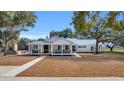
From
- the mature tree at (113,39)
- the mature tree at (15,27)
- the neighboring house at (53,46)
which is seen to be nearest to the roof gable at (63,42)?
the neighboring house at (53,46)

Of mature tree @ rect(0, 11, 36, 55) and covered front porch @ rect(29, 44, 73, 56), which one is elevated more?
mature tree @ rect(0, 11, 36, 55)

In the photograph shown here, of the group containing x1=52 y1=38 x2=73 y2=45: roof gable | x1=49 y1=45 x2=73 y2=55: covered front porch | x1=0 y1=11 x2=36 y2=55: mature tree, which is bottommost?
x1=49 y1=45 x2=73 y2=55: covered front porch

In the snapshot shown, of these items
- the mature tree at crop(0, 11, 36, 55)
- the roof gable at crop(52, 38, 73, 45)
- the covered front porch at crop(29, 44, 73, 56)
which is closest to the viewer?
the mature tree at crop(0, 11, 36, 55)

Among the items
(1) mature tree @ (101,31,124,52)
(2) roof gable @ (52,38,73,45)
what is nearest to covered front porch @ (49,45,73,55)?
(2) roof gable @ (52,38,73,45)

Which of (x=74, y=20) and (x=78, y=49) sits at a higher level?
(x=74, y=20)

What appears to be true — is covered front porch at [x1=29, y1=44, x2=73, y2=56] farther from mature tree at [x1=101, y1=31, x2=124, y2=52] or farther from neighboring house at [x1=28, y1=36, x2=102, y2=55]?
mature tree at [x1=101, y1=31, x2=124, y2=52]

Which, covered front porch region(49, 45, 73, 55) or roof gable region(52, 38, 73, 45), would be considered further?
roof gable region(52, 38, 73, 45)

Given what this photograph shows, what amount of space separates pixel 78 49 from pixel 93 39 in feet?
7.74

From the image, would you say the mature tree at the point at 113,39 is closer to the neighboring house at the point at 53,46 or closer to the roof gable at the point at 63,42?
the neighboring house at the point at 53,46

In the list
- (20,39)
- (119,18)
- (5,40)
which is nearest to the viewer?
(119,18)
